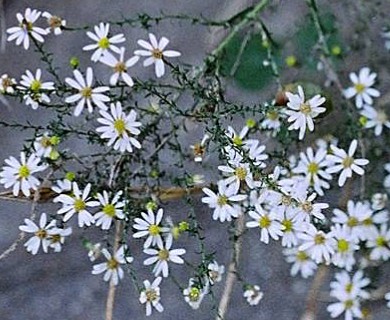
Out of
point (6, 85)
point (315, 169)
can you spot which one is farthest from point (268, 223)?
point (6, 85)

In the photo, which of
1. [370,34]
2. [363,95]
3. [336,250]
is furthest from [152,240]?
[370,34]

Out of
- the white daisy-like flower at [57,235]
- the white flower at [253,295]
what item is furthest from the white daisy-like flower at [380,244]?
the white daisy-like flower at [57,235]

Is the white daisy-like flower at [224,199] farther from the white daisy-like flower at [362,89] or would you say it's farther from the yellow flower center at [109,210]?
the white daisy-like flower at [362,89]

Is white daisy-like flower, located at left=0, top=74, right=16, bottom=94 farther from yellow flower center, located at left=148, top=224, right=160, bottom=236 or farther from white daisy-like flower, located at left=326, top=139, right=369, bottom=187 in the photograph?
white daisy-like flower, located at left=326, top=139, right=369, bottom=187

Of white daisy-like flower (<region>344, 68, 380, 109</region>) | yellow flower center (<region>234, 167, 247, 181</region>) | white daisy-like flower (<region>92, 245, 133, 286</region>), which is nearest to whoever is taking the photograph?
yellow flower center (<region>234, 167, 247, 181</region>)

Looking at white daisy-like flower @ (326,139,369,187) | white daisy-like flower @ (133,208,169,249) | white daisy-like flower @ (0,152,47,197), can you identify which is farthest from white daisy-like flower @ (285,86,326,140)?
white daisy-like flower @ (0,152,47,197)

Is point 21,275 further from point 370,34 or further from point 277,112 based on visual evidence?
point 370,34

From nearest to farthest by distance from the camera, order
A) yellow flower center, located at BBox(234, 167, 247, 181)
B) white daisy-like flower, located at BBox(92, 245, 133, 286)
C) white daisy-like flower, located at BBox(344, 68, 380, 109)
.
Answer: yellow flower center, located at BBox(234, 167, 247, 181)
white daisy-like flower, located at BBox(92, 245, 133, 286)
white daisy-like flower, located at BBox(344, 68, 380, 109)
